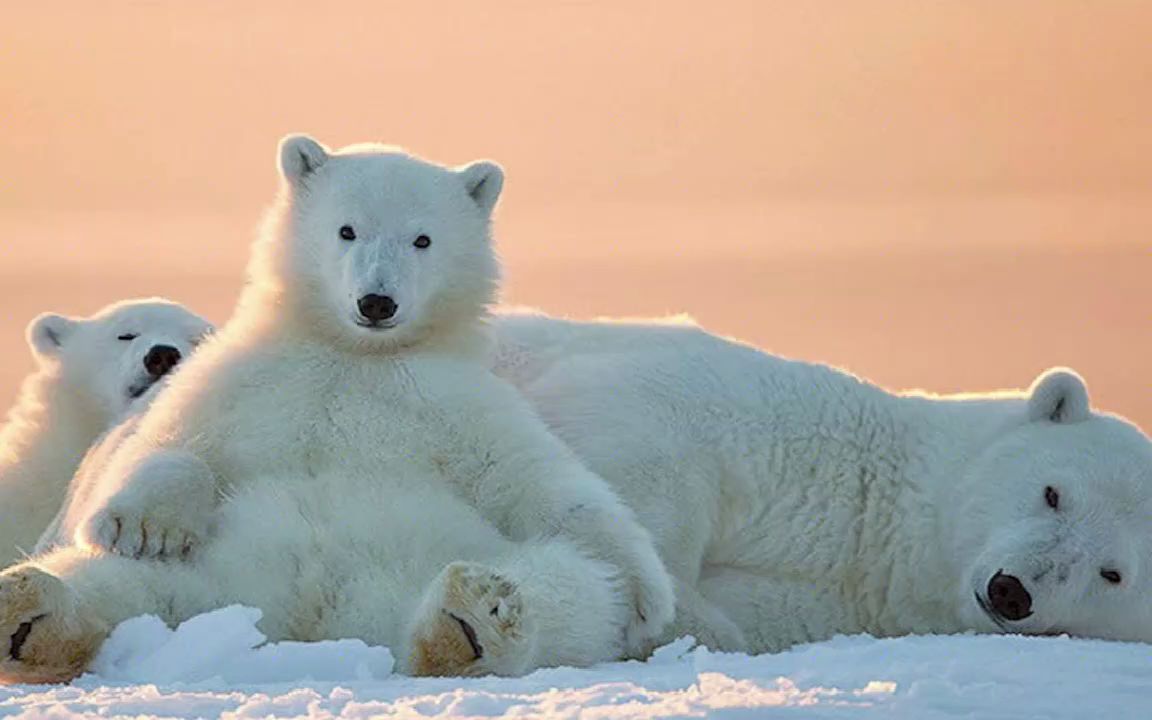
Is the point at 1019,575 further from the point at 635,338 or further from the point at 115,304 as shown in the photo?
the point at 115,304

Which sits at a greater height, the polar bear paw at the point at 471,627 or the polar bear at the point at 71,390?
the polar bear at the point at 71,390

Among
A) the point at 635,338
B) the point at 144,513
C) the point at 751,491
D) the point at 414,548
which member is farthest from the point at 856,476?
the point at 144,513

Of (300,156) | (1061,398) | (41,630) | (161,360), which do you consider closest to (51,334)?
(161,360)

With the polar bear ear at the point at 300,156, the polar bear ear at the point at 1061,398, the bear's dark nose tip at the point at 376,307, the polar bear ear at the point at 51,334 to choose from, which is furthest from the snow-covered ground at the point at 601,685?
the polar bear ear at the point at 51,334

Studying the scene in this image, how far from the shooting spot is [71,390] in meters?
9.62

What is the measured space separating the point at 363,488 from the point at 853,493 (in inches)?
97.4

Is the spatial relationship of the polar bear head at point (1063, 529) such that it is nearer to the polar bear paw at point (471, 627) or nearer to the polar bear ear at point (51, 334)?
the polar bear paw at point (471, 627)

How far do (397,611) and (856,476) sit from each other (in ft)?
9.00

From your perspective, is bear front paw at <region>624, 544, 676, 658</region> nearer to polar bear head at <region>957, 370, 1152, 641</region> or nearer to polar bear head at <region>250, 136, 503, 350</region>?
polar bear head at <region>250, 136, 503, 350</region>

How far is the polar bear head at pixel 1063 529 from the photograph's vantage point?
7172 millimetres

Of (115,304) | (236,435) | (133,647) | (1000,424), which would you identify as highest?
(115,304)

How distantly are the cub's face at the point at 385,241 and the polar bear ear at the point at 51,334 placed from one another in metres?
3.05

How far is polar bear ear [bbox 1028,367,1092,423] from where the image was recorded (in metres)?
7.64

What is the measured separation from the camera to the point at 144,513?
5875mm
